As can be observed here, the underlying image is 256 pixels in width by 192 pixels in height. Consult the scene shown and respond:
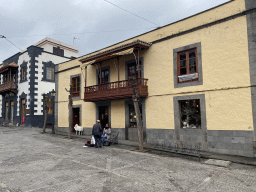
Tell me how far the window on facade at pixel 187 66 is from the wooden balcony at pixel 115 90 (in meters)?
2.53

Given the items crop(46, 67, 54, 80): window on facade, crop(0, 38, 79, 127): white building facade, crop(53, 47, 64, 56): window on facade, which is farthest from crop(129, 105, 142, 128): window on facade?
crop(53, 47, 64, 56): window on facade

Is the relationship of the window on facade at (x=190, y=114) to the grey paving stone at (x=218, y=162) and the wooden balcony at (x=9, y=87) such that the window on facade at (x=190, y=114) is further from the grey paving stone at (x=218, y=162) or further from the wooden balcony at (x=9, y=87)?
the wooden balcony at (x=9, y=87)

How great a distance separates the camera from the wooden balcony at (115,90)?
13.0 metres

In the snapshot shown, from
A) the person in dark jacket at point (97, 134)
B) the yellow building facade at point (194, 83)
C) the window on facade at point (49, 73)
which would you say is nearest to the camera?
the yellow building facade at point (194, 83)

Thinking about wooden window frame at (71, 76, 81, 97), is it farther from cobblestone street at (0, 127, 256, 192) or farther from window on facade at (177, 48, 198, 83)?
window on facade at (177, 48, 198, 83)

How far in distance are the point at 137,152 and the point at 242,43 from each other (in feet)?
25.2

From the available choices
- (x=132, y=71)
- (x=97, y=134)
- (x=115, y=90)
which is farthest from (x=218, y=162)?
(x=132, y=71)

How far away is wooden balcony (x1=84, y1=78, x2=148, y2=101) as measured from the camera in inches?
512

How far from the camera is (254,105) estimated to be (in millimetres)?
9055

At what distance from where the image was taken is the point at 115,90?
1402cm

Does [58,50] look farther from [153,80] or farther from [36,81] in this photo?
[153,80]

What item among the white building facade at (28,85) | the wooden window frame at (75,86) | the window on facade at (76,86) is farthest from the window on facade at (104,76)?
the white building facade at (28,85)

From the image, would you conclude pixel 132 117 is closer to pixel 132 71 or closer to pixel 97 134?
pixel 132 71

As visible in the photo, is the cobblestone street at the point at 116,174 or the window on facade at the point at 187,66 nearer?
the cobblestone street at the point at 116,174
